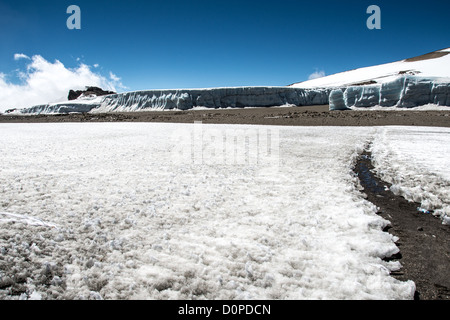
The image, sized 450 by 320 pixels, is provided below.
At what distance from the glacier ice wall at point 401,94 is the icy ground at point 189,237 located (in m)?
36.8

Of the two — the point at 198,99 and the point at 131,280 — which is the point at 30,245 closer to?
the point at 131,280

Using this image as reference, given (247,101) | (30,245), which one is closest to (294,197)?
(30,245)

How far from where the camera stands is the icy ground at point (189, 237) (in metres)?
2.74

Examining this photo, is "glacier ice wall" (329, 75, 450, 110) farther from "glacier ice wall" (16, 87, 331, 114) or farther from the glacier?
"glacier ice wall" (16, 87, 331, 114)

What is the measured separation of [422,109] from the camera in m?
34.7

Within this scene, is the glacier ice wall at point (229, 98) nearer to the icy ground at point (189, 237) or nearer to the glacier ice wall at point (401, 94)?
the glacier ice wall at point (401, 94)

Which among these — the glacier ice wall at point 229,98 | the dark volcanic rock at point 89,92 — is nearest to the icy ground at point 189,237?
the glacier ice wall at point 229,98

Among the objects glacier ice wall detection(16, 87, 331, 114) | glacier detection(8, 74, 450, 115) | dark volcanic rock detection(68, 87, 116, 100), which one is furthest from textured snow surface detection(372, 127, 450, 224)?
dark volcanic rock detection(68, 87, 116, 100)

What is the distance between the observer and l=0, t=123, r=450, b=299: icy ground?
8.99 feet

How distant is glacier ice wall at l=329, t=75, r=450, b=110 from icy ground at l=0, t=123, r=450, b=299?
36805mm

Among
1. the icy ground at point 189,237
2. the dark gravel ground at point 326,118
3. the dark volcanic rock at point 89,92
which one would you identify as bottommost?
the icy ground at point 189,237

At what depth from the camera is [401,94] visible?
36.2m

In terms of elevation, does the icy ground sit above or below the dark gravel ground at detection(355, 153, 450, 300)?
above

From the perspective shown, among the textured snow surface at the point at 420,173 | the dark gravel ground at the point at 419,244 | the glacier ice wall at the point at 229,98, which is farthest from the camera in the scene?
the glacier ice wall at the point at 229,98
